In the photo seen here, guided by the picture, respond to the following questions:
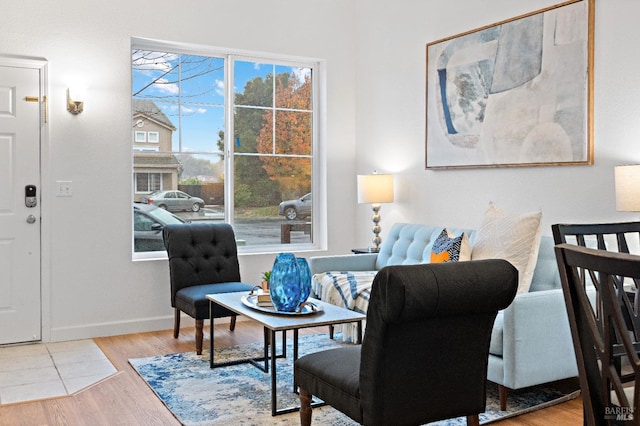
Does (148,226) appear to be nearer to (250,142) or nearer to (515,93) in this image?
(250,142)

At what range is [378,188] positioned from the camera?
527 centimetres

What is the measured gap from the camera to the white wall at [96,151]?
461 cm

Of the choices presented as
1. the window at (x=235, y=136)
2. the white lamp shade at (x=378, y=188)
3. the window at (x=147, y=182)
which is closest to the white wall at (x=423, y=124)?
the white lamp shade at (x=378, y=188)

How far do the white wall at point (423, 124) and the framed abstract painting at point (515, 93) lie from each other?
76 millimetres

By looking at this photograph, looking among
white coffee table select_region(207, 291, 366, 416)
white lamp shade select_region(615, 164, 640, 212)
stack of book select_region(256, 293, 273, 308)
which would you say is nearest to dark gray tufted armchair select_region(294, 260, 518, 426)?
white coffee table select_region(207, 291, 366, 416)

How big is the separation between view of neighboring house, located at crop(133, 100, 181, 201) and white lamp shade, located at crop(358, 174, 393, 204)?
1.62 m

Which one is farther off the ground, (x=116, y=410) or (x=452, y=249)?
(x=452, y=249)

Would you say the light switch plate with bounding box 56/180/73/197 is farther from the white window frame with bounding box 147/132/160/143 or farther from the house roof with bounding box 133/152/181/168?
the white window frame with bounding box 147/132/160/143

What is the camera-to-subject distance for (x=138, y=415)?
314 centimetres

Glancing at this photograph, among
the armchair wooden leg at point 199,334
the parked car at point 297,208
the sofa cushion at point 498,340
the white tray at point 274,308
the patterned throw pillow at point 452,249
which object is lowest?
the armchair wooden leg at point 199,334

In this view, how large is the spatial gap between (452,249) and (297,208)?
7.32 ft

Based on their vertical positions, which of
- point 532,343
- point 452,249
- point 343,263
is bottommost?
point 532,343

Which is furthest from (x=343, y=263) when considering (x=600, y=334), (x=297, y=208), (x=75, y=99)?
(x=600, y=334)

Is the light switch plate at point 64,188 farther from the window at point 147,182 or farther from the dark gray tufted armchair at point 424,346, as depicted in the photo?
the dark gray tufted armchair at point 424,346
